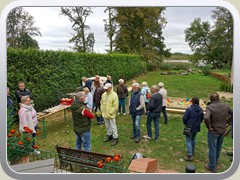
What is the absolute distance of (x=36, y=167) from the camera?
3164 mm

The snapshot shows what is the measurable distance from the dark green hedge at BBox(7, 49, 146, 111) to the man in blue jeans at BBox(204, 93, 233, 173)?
4359mm

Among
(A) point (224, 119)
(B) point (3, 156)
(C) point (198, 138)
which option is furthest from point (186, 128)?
(B) point (3, 156)

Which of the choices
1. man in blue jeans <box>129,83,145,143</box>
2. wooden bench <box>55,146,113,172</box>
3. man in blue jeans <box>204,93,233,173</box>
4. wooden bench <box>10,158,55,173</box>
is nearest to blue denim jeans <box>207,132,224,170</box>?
man in blue jeans <box>204,93,233,173</box>

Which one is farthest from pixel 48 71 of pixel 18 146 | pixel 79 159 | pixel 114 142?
pixel 79 159

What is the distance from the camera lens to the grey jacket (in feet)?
13.0

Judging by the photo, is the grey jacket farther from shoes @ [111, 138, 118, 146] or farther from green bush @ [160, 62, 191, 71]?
shoes @ [111, 138, 118, 146]

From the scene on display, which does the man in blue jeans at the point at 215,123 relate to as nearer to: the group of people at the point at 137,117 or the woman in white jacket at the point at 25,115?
the group of people at the point at 137,117

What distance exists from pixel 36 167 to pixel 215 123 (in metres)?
3.11

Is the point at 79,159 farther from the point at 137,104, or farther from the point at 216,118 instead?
the point at 216,118

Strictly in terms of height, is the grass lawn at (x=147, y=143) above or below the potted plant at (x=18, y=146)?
below

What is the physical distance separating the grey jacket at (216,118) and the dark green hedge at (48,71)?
435cm

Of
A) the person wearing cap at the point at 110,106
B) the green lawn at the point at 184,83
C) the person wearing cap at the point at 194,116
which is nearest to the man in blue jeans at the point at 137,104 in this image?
the person wearing cap at the point at 110,106

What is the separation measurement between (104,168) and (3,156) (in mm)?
1378

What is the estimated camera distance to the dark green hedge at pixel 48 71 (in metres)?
6.61
